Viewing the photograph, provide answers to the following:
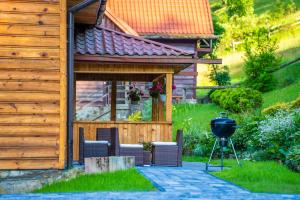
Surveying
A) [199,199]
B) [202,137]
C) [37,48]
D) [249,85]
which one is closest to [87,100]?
[249,85]

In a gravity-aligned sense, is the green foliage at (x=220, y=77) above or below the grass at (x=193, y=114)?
above

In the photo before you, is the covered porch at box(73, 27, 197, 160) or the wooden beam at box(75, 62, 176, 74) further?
the wooden beam at box(75, 62, 176, 74)

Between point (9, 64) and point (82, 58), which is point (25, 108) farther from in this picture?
point (82, 58)

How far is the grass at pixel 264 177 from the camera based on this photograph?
10.7m

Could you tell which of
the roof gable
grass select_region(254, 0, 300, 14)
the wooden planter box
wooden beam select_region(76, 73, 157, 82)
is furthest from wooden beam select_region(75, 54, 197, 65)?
grass select_region(254, 0, 300, 14)

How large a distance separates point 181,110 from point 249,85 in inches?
177

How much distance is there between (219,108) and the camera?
92.2 feet

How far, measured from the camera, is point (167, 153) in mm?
14781

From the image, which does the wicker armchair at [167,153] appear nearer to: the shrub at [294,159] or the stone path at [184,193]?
the shrub at [294,159]

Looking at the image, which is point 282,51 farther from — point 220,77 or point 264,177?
point 264,177

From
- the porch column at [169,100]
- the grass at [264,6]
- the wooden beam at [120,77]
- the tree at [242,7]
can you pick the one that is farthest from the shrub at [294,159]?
the grass at [264,6]

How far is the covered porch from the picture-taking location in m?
14.9

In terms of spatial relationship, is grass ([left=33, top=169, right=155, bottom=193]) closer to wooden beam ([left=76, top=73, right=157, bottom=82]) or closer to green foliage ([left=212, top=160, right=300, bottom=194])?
green foliage ([left=212, top=160, right=300, bottom=194])

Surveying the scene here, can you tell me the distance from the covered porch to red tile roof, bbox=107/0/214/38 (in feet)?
48.2
